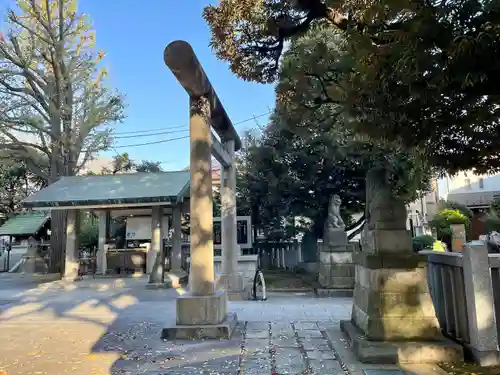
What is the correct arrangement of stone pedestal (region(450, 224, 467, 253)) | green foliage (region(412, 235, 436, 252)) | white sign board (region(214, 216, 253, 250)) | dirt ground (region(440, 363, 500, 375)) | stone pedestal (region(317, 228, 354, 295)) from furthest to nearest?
stone pedestal (region(450, 224, 467, 253))
green foliage (region(412, 235, 436, 252))
white sign board (region(214, 216, 253, 250))
stone pedestal (region(317, 228, 354, 295))
dirt ground (region(440, 363, 500, 375))

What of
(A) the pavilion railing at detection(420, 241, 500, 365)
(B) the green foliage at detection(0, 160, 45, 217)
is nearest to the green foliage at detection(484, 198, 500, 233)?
(A) the pavilion railing at detection(420, 241, 500, 365)

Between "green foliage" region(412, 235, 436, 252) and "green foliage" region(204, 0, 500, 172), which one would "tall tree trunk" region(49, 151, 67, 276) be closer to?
"green foliage" region(204, 0, 500, 172)

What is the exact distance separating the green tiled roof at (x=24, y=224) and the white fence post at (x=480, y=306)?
66.2 feet

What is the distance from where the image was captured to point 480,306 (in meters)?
4.18

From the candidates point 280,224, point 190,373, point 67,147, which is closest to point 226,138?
point 190,373

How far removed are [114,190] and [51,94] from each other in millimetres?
6487

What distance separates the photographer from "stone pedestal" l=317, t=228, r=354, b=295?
1065cm

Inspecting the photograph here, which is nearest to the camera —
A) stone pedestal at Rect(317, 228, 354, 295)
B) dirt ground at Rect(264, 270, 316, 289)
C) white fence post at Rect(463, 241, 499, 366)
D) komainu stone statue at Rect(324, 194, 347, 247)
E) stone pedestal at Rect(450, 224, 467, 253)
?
white fence post at Rect(463, 241, 499, 366)

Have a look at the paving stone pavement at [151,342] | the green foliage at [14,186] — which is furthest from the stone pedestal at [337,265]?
the green foliage at [14,186]

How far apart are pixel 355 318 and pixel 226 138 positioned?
4.94 m

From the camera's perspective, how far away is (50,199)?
1245 cm

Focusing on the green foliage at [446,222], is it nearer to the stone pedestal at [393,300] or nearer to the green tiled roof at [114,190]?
the green tiled roof at [114,190]

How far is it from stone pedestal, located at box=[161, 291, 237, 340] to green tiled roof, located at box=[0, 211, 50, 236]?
1707 centimetres

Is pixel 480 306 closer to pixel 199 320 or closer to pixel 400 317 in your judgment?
pixel 400 317
